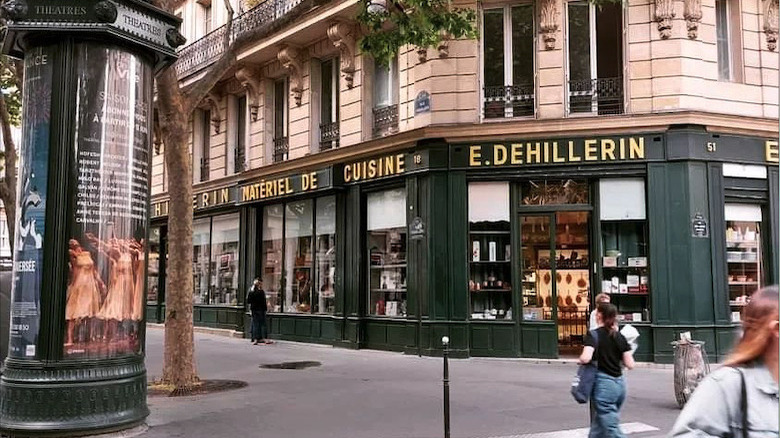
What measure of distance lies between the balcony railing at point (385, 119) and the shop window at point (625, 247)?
16.7 feet

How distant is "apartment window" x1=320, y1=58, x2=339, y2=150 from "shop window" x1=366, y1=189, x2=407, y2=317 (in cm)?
239

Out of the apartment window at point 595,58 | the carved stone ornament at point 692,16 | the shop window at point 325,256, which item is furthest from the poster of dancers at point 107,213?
the carved stone ornament at point 692,16

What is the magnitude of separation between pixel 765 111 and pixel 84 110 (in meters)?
13.5

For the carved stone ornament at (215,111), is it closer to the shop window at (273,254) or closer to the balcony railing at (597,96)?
the shop window at (273,254)

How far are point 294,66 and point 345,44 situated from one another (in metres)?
2.39

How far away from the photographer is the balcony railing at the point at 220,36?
63.7 feet

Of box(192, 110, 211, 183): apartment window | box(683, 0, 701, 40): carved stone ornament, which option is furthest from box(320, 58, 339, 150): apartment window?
box(683, 0, 701, 40): carved stone ornament

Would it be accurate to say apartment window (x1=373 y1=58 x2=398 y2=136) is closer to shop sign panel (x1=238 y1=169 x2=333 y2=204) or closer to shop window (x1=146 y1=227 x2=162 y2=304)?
shop sign panel (x1=238 y1=169 x2=333 y2=204)

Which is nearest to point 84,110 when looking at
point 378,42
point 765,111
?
point 378,42

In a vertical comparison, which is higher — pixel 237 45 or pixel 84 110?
pixel 237 45

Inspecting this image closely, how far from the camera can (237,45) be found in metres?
11.9

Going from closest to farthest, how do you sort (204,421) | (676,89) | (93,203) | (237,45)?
(93,203) → (204,421) → (237,45) → (676,89)

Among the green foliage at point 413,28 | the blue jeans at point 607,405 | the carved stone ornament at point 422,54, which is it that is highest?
the carved stone ornament at point 422,54

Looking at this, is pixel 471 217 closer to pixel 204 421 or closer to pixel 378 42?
pixel 378 42
